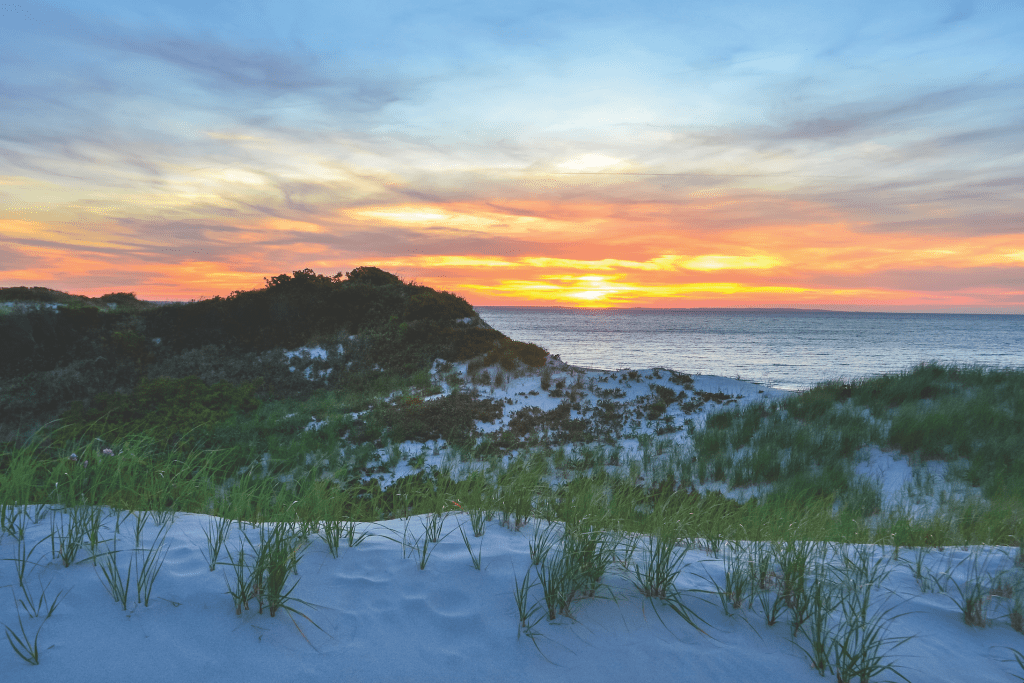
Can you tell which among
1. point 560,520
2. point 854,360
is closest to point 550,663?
point 560,520

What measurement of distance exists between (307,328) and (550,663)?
70.6 feet

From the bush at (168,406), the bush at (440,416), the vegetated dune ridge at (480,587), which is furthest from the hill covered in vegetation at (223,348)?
the vegetated dune ridge at (480,587)

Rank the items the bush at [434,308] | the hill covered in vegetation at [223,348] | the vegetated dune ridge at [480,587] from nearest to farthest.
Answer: the vegetated dune ridge at [480,587] < the hill covered in vegetation at [223,348] < the bush at [434,308]

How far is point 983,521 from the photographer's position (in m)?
4.95

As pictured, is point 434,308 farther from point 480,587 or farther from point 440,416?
point 480,587

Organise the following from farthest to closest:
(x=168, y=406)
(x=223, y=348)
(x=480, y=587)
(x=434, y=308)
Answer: (x=434, y=308), (x=223, y=348), (x=168, y=406), (x=480, y=587)

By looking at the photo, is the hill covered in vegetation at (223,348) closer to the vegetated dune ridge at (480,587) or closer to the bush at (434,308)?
the bush at (434,308)

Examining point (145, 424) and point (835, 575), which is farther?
point (145, 424)

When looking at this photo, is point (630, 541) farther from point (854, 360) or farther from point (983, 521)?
point (854, 360)

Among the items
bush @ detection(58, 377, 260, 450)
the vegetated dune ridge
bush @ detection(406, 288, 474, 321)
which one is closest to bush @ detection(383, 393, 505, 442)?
bush @ detection(58, 377, 260, 450)

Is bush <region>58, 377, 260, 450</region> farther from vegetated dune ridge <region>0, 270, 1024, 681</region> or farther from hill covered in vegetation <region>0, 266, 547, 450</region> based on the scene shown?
vegetated dune ridge <region>0, 270, 1024, 681</region>

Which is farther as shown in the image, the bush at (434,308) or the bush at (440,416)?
the bush at (434,308)

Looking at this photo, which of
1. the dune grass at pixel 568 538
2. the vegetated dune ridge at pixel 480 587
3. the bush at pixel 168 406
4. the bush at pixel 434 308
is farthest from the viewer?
the bush at pixel 434 308

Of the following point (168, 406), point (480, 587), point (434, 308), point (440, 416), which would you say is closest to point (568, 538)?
point (480, 587)
